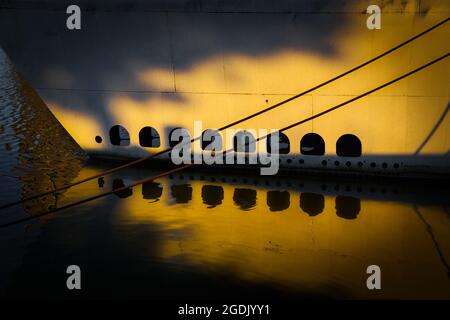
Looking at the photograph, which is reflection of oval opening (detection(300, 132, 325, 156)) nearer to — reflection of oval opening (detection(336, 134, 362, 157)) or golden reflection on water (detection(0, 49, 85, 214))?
reflection of oval opening (detection(336, 134, 362, 157))

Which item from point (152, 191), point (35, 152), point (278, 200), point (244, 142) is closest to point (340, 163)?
point (278, 200)

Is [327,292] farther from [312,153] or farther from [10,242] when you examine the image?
[10,242]

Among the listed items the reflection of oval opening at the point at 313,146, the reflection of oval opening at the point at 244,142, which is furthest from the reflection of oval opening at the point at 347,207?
the reflection of oval opening at the point at 244,142

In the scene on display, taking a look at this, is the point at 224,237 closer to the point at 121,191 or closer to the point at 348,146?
the point at 121,191

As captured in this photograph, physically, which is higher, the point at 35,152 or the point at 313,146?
the point at 313,146

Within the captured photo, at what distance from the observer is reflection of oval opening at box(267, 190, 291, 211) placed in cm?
1076

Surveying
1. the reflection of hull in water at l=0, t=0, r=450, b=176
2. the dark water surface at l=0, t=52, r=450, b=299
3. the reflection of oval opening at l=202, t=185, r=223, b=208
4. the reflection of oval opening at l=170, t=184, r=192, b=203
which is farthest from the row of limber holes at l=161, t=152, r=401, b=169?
the reflection of oval opening at l=170, t=184, r=192, b=203

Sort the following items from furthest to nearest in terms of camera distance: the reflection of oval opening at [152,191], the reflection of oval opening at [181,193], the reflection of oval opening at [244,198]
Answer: the reflection of oval opening at [152,191] → the reflection of oval opening at [181,193] → the reflection of oval opening at [244,198]

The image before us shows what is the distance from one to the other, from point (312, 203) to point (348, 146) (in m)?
2.02

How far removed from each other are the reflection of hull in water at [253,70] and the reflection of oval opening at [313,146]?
0.11m

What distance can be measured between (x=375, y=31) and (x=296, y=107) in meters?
2.41

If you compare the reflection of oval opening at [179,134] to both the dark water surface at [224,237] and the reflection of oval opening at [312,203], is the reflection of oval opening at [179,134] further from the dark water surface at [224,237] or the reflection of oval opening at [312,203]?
the reflection of oval opening at [312,203]

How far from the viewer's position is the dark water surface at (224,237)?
25.0 ft

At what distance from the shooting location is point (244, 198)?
11.3 meters
